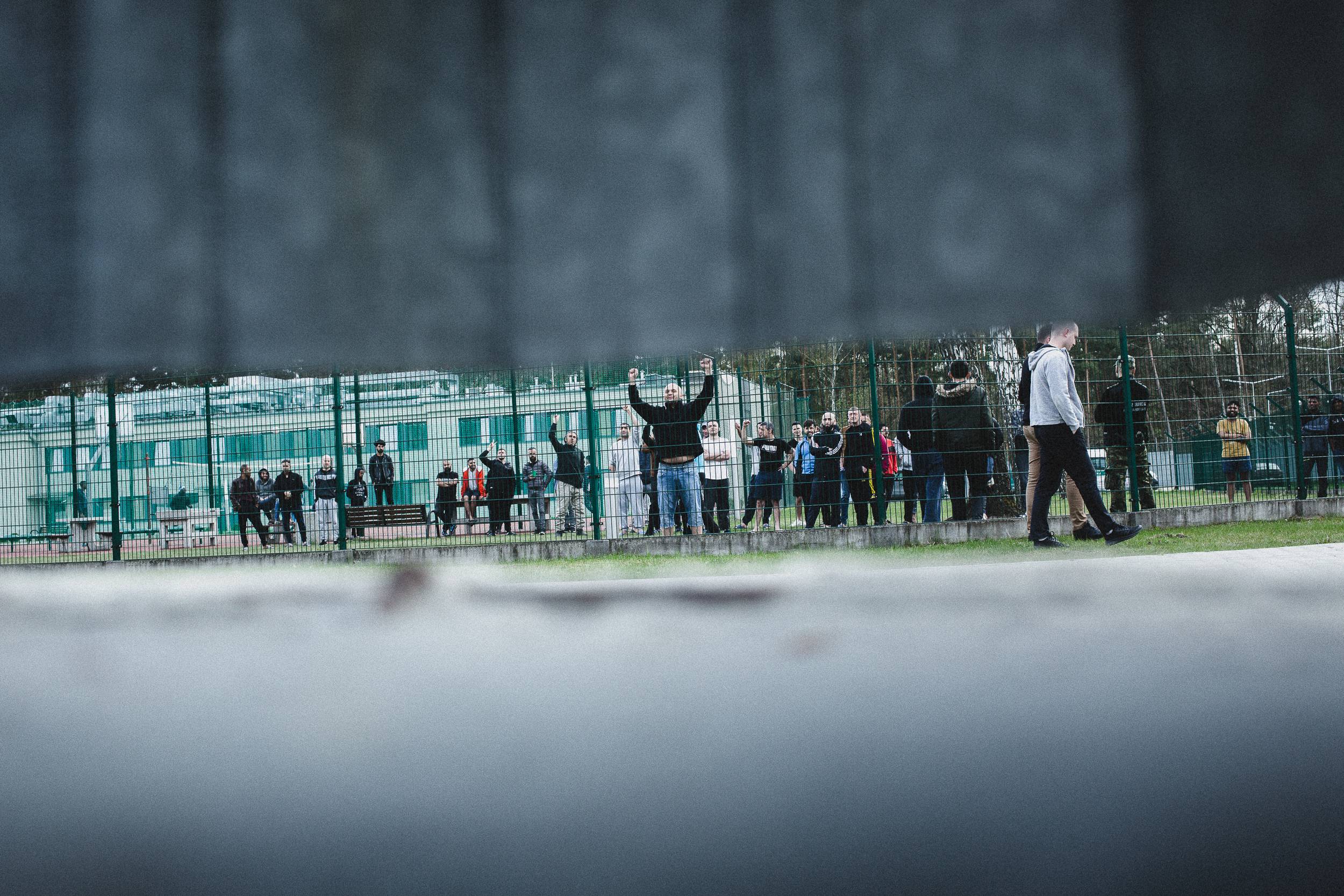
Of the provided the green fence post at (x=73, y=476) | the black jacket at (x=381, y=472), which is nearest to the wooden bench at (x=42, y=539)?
the green fence post at (x=73, y=476)

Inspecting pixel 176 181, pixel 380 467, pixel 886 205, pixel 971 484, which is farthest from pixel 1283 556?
pixel 380 467

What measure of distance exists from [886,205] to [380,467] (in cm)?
840

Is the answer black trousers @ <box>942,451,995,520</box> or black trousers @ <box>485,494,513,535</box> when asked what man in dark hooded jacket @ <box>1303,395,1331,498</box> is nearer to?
black trousers @ <box>942,451,995,520</box>

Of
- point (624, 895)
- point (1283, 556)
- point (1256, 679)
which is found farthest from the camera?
point (1283, 556)

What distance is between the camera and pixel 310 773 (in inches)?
38.3

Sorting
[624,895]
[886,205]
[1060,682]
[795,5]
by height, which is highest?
[795,5]

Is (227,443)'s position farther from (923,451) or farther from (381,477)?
(923,451)

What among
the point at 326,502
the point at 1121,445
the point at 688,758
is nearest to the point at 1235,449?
the point at 1121,445

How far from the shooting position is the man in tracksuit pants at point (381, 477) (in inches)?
338

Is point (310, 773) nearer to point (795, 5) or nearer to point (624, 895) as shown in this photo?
point (624, 895)

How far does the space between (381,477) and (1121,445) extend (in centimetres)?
653

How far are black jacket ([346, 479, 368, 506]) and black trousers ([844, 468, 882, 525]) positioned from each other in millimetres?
4260

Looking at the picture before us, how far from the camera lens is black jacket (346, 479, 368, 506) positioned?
8.83 meters

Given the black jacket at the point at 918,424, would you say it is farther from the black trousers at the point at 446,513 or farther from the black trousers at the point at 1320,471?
the black trousers at the point at 446,513
